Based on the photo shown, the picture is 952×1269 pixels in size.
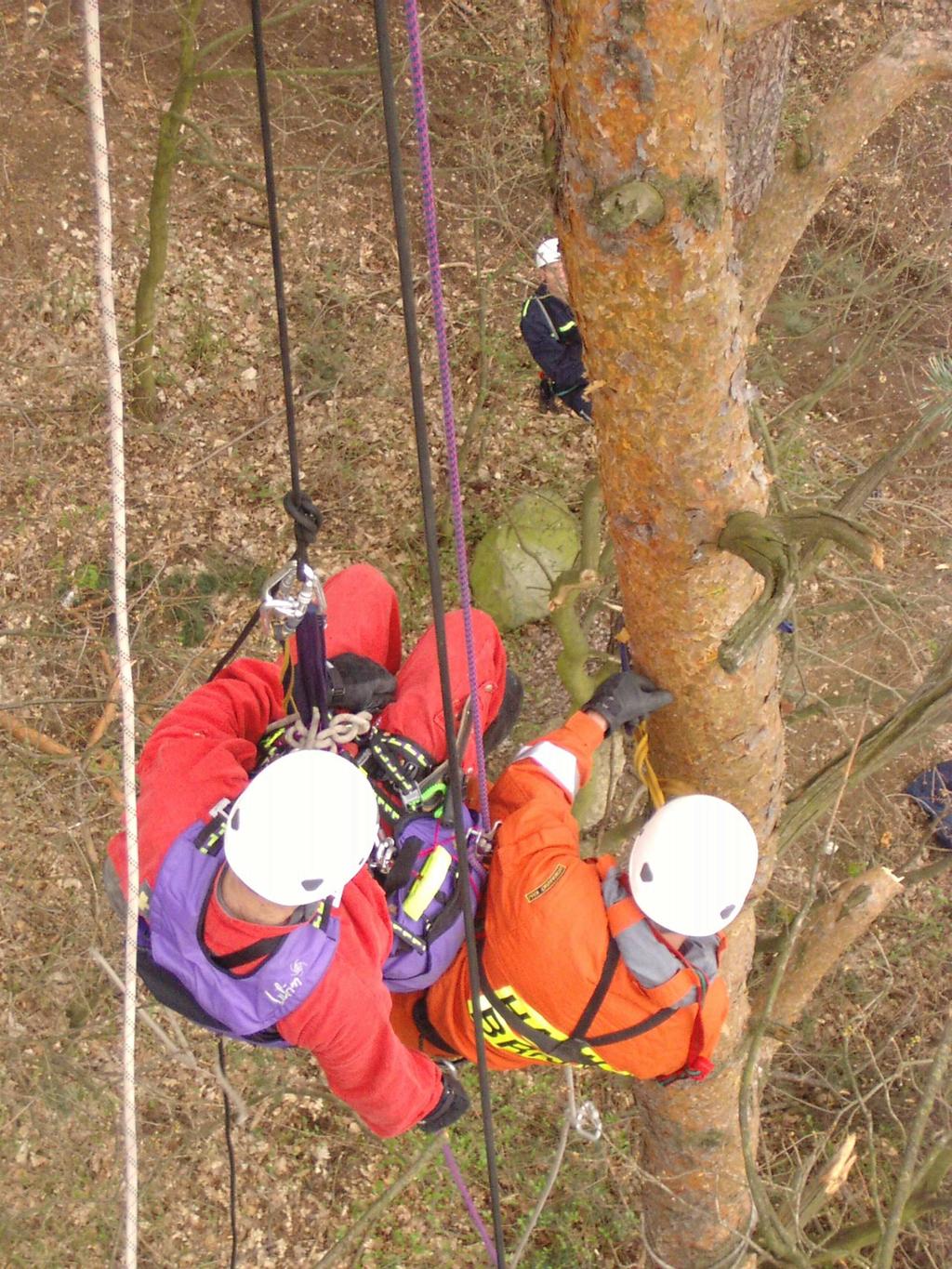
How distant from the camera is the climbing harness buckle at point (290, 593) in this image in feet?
6.17

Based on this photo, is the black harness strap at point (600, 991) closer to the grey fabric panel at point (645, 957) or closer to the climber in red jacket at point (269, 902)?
the grey fabric panel at point (645, 957)

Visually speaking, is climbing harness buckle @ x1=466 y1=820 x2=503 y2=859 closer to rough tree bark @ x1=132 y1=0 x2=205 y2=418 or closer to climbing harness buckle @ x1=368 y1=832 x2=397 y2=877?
climbing harness buckle @ x1=368 y1=832 x2=397 y2=877

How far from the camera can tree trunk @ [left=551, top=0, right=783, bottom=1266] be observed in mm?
1568

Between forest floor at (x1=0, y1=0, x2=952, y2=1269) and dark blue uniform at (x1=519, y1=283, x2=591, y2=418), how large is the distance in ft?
3.73

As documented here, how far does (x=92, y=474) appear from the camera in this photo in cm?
554

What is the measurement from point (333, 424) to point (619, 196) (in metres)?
4.53

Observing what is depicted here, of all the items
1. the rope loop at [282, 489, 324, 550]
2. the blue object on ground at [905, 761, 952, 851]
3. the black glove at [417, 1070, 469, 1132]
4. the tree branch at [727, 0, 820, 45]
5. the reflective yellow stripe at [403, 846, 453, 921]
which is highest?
the tree branch at [727, 0, 820, 45]

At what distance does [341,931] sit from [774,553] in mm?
1200

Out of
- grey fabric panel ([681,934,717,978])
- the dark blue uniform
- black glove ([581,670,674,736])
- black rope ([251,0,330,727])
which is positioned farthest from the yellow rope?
the dark blue uniform

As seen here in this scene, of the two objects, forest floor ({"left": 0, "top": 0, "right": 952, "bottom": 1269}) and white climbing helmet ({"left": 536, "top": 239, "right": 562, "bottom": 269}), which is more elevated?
white climbing helmet ({"left": 536, "top": 239, "right": 562, "bottom": 269})

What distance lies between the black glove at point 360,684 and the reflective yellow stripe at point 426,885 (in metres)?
0.46

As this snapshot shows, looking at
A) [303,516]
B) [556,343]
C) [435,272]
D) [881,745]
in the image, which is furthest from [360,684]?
[556,343]

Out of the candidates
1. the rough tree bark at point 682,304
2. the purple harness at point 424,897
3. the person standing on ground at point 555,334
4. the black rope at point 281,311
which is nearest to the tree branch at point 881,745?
the rough tree bark at point 682,304

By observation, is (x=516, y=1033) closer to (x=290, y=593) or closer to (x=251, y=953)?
(x=251, y=953)
